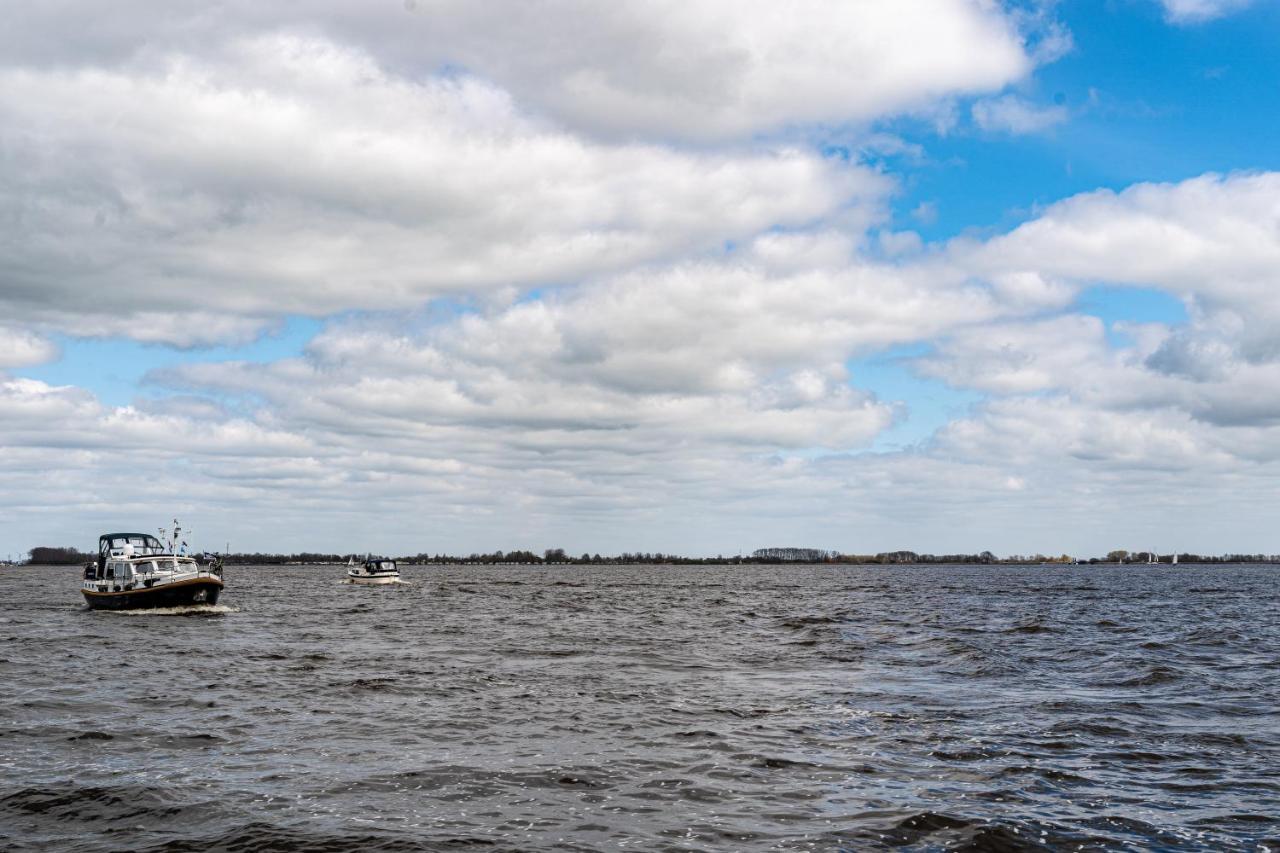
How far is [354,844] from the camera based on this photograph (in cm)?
1507

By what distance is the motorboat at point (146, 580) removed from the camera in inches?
2778

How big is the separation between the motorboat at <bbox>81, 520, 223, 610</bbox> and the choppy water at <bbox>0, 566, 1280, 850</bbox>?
78.6 feet

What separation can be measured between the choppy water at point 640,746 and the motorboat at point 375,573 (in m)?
106

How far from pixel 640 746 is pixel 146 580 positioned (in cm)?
6026

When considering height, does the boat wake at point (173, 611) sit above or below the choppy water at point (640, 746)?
below

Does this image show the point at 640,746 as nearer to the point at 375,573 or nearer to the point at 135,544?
the point at 135,544

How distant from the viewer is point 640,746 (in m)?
22.4

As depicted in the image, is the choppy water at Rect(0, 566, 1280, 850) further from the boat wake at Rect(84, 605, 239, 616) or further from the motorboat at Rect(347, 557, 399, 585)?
the motorboat at Rect(347, 557, 399, 585)

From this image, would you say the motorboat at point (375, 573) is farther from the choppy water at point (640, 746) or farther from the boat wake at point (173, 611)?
the choppy water at point (640, 746)

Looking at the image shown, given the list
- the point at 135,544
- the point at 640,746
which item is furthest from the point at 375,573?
the point at 640,746

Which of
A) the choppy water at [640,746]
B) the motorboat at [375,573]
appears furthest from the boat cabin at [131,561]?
the motorboat at [375,573]

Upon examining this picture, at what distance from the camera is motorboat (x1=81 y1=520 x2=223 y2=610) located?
232ft

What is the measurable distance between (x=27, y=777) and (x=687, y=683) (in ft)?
64.7

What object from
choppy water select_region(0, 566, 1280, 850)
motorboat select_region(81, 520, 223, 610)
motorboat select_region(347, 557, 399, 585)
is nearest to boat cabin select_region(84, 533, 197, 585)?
motorboat select_region(81, 520, 223, 610)
